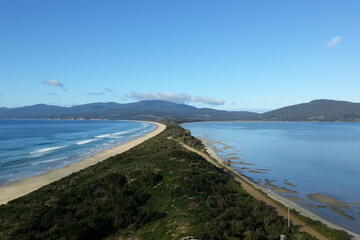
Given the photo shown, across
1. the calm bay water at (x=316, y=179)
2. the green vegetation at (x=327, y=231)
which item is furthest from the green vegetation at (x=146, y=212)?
the calm bay water at (x=316, y=179)

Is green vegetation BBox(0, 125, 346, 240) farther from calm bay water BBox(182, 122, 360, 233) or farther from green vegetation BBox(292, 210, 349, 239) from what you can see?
calm bay water BBox(182, 122, 360, 233)

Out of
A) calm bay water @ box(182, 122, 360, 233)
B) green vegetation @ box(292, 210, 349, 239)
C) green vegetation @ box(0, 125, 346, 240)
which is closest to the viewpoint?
green vegetation @ box(0, 125, 346, 240)

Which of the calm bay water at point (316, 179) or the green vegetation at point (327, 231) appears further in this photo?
the calm bay water at point (316, 179)

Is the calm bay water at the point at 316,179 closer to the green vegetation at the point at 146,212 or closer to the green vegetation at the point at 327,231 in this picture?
the green vegetation at the point at 327,231

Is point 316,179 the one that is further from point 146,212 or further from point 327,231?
point 146,212

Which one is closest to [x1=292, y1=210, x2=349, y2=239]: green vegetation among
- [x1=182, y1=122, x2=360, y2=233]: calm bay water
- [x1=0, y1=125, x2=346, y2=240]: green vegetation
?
[x1=0, y1=125, x2=346, y2=240]: green vegetation

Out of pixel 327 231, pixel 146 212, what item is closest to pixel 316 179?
pixel 327 231

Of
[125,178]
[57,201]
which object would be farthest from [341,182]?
[57,201]

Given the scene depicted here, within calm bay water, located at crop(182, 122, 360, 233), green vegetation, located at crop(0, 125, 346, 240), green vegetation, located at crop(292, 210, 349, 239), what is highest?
green vegetation, located at crop(0, 125, 346, 240)
